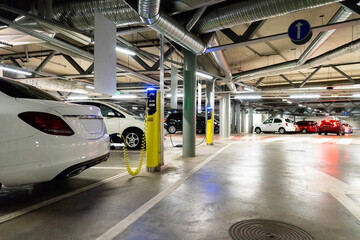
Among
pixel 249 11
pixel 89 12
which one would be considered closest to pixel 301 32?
pixel 249 11

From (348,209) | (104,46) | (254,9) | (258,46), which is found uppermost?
(258,46)

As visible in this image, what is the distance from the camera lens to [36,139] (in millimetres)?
2648

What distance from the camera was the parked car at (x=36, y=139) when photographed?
2.56 m

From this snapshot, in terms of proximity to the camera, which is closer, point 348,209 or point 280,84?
point 348,209

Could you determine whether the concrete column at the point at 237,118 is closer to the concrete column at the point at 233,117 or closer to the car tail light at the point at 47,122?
the concrete column at the point at 233,117

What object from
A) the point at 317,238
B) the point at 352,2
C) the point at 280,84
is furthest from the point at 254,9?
the point at 280,84

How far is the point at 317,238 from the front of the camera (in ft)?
7.22

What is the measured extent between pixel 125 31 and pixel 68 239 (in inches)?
225

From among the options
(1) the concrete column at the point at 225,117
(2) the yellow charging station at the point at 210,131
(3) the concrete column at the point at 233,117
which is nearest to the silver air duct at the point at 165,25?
(2) the yellow charging station at the point at 210,131

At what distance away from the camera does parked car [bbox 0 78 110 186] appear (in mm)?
2564

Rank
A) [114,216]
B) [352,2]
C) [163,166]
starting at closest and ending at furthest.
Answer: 1. [114,216]
2. [352,2]
3. [163,166]

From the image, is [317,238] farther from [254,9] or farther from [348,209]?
[254,9]

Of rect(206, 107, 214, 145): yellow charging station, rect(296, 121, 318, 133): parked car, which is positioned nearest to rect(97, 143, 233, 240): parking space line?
rect(206, 107, 214, 145): yellow charging station

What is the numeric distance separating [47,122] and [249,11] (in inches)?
180
